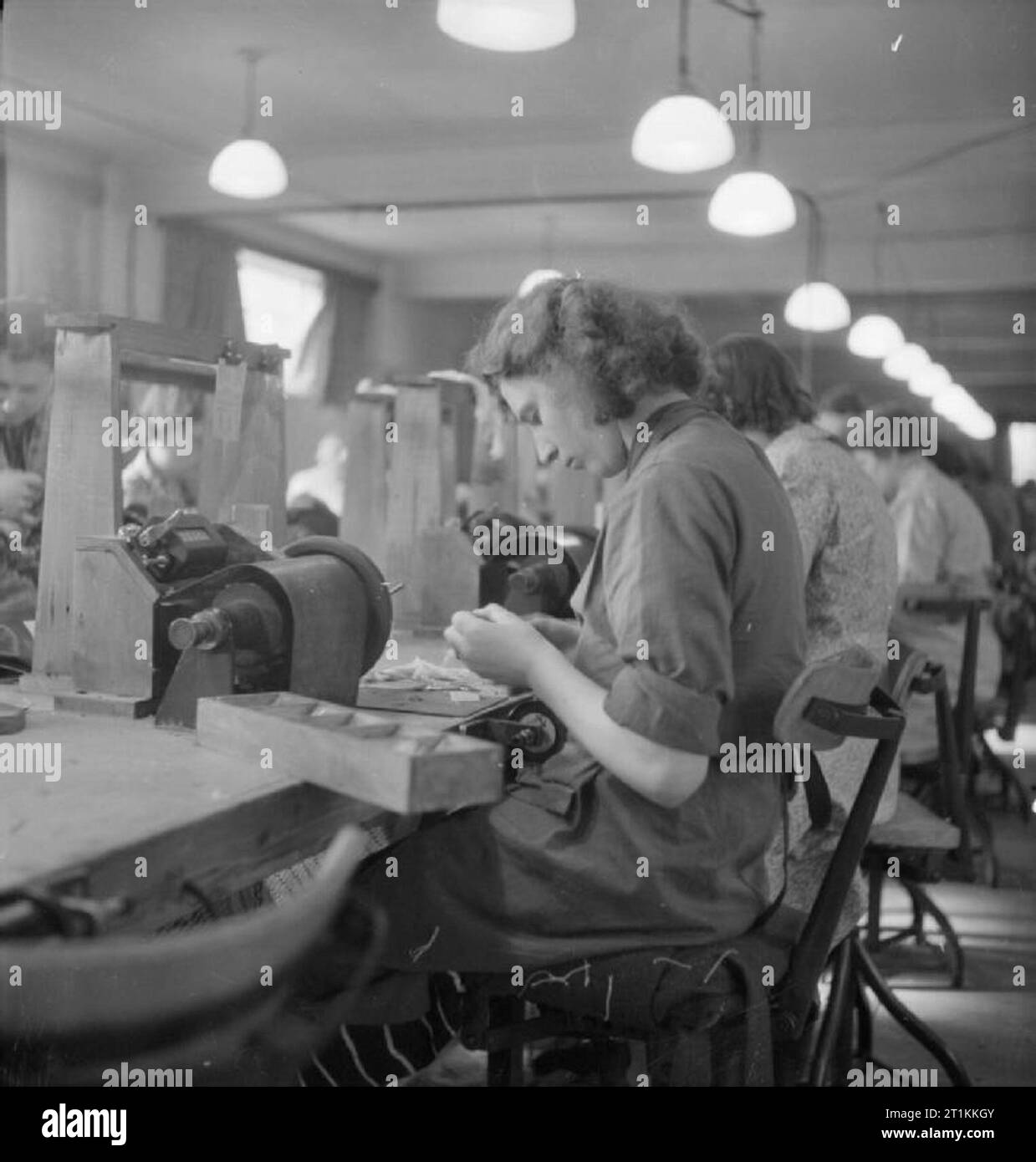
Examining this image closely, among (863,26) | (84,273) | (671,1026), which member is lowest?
(671,1026)

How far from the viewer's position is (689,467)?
5.38ft

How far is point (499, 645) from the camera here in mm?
1738

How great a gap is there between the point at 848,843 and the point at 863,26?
15.7 ft

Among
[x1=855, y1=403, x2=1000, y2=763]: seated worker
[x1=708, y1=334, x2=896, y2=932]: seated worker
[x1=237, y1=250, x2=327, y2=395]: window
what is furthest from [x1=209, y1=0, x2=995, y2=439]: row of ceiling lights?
[x1=237, y1=250, x2=327, y2=395]: window

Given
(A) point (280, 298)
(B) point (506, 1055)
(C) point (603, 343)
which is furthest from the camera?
(A) point (280, 298)

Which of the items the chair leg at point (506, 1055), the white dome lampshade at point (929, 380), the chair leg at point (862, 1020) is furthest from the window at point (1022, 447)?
the chair leg at point (506, 1055)

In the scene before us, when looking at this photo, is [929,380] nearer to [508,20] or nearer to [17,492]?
[508,20]

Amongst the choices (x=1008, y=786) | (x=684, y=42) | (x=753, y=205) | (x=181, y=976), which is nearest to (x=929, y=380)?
(x=1008, y=786)

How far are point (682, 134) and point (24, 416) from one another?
2.23 m

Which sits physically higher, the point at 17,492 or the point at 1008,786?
the point at 17,492

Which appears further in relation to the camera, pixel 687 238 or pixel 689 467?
pixel 687 238
